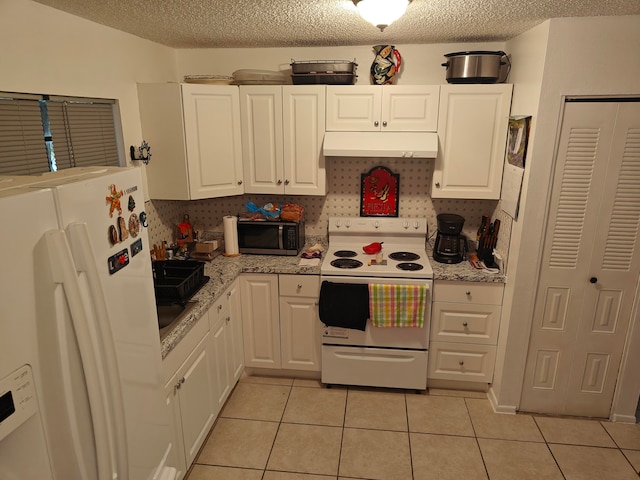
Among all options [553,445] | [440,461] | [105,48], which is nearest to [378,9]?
[105,48]

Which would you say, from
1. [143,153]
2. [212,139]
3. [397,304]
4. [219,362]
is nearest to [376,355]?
[397,304]

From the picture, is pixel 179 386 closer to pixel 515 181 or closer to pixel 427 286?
pixel 427 286

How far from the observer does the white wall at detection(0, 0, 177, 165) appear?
6.08 ft

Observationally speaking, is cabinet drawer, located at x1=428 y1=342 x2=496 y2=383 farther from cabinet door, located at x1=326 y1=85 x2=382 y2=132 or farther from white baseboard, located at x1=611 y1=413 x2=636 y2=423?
cabinet door, located at x1=326 y1=85 x2=382 y2=132

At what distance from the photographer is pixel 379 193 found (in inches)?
134

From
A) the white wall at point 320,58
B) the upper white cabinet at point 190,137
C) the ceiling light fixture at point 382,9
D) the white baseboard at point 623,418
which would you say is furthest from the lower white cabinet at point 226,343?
the white baseboard at point 623,418

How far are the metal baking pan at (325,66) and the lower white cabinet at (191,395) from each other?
5.96 ft

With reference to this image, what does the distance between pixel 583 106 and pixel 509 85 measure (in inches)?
22.5

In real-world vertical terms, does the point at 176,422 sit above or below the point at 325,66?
below

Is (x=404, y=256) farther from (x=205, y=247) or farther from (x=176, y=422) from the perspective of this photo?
(x=176, y=422)

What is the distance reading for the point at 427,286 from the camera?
112 inches

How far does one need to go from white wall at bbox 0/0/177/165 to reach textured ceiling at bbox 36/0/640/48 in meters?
0.07

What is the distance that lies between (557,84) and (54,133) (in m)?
2.65

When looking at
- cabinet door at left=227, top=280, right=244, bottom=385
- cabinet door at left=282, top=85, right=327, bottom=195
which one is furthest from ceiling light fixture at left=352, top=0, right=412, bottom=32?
cabinet door at left=227, top=280, right=244, bottom=385
